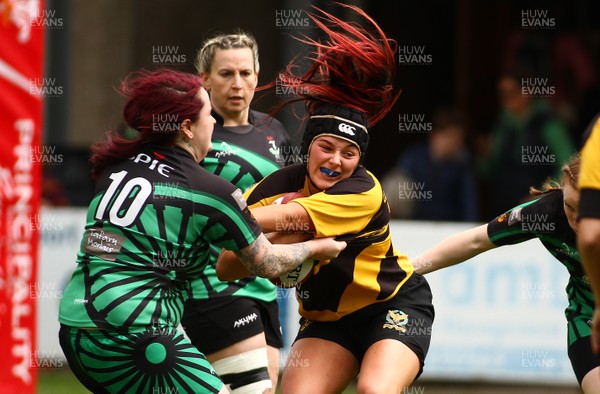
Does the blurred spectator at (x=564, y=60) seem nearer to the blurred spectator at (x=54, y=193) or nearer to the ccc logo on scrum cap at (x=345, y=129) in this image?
the blurred spectator at (x=54, y=193)

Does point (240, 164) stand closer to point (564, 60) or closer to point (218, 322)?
point (218, 322)

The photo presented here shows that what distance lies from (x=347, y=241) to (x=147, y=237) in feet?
3.07

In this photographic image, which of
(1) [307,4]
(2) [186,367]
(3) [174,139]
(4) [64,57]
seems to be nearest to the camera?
(2) [186,367]

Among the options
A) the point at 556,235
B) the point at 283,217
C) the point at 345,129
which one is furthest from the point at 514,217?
the point at 283,217

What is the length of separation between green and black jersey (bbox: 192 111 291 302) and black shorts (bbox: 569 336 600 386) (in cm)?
166

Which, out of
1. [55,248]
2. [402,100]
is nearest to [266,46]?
[402,100]

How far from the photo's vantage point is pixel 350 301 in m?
5.00

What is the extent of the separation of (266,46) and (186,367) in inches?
336

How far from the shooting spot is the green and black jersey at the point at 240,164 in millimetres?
5844

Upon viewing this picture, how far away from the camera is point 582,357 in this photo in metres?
5.08

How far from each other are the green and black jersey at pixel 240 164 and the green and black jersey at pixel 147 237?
127cm

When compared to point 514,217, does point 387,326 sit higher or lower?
lower

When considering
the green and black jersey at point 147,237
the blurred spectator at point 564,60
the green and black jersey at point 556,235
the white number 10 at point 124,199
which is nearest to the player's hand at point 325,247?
the green and black jersey at point 147,237

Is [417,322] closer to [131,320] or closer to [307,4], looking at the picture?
[131,320]
